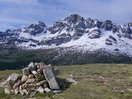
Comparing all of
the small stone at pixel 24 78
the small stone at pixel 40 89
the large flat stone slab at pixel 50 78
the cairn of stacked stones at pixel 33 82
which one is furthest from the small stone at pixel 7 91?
the large flat stone slab at pixel 50 78

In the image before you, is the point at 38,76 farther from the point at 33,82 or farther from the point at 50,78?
the point at 50,78

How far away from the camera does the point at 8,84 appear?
146ft

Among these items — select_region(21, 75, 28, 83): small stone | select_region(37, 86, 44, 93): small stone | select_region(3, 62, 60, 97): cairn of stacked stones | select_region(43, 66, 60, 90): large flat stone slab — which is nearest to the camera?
select_region(37, 86, 44, 93): small stone

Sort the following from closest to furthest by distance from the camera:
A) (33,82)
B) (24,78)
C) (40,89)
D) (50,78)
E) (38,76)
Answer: (40,89), (33,82), (50,78), (38,76), (24,78)

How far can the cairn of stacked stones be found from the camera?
1651 inches

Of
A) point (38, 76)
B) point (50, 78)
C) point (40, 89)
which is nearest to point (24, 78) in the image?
point (38, 76)

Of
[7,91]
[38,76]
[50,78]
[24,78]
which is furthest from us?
[24,78]

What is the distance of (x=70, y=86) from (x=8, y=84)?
8.20 metres

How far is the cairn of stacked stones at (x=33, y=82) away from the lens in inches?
1651

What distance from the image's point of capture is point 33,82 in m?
43.2

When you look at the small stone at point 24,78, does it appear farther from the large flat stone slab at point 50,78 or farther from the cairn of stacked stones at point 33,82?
the large flat stone slab at point 50,78

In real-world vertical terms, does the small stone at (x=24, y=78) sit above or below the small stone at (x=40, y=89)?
above

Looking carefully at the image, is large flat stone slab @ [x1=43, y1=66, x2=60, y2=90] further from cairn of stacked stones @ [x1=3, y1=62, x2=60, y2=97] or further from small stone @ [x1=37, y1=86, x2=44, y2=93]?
small stone @ [x1=37, y1=86, x2=44, y2=93]

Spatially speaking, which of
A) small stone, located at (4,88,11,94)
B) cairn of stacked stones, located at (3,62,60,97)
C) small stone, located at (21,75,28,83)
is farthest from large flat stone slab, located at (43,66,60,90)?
small stone, located at (4,88,11,94)
